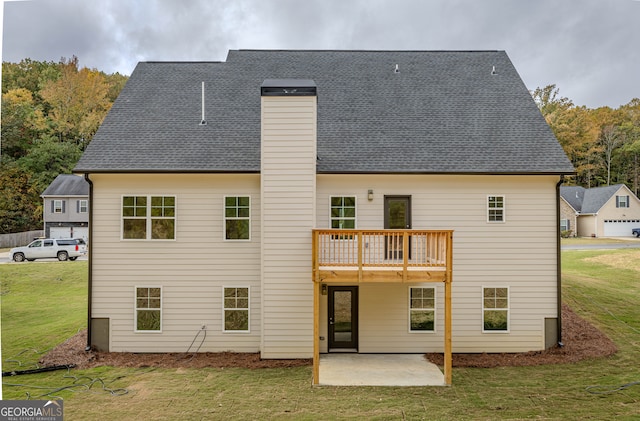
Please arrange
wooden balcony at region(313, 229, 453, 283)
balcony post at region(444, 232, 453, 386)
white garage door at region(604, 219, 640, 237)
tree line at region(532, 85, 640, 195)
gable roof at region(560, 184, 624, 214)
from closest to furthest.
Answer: balcony post at region(444, 232, 453, 386)
wooden balcony at region(313, 229, 453, 283)
white garage door at region(604, 219, 640, 237)
gable roof at region(560, 184, 624, 214)
tree line at region(532, 85, 640, 195)

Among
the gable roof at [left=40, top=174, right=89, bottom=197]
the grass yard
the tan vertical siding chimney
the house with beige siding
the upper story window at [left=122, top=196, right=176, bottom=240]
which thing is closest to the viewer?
the grass yard

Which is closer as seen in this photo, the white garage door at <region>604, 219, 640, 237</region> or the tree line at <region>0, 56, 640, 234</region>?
the tree line at <region>0, 56, 640, 234</region>

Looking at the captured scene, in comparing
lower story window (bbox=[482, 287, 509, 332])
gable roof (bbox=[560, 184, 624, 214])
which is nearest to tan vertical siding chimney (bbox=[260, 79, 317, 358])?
lower story window (bbox=[482, 287, 509, 332])

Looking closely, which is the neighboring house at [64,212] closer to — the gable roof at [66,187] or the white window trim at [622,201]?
the gable roof at [66,187]

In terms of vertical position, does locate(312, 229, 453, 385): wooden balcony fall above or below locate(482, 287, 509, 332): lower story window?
above

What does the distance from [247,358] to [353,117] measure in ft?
23.4

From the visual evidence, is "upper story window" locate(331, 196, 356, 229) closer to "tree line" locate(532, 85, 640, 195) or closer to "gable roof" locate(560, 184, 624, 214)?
"gable roof" locate(560, 184, 624, 214)

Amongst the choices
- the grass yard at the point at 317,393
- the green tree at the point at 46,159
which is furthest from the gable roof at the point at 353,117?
the green tree at the point at 46,159

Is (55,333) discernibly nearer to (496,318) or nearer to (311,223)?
(311,223)

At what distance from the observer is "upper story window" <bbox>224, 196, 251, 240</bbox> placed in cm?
977

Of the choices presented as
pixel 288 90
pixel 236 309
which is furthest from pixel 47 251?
pixel 288 90

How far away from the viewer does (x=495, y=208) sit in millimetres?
9758

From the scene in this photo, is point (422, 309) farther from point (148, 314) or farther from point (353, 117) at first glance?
point (148, 314)

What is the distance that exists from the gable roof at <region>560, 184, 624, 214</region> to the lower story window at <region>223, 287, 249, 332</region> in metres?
29.9
